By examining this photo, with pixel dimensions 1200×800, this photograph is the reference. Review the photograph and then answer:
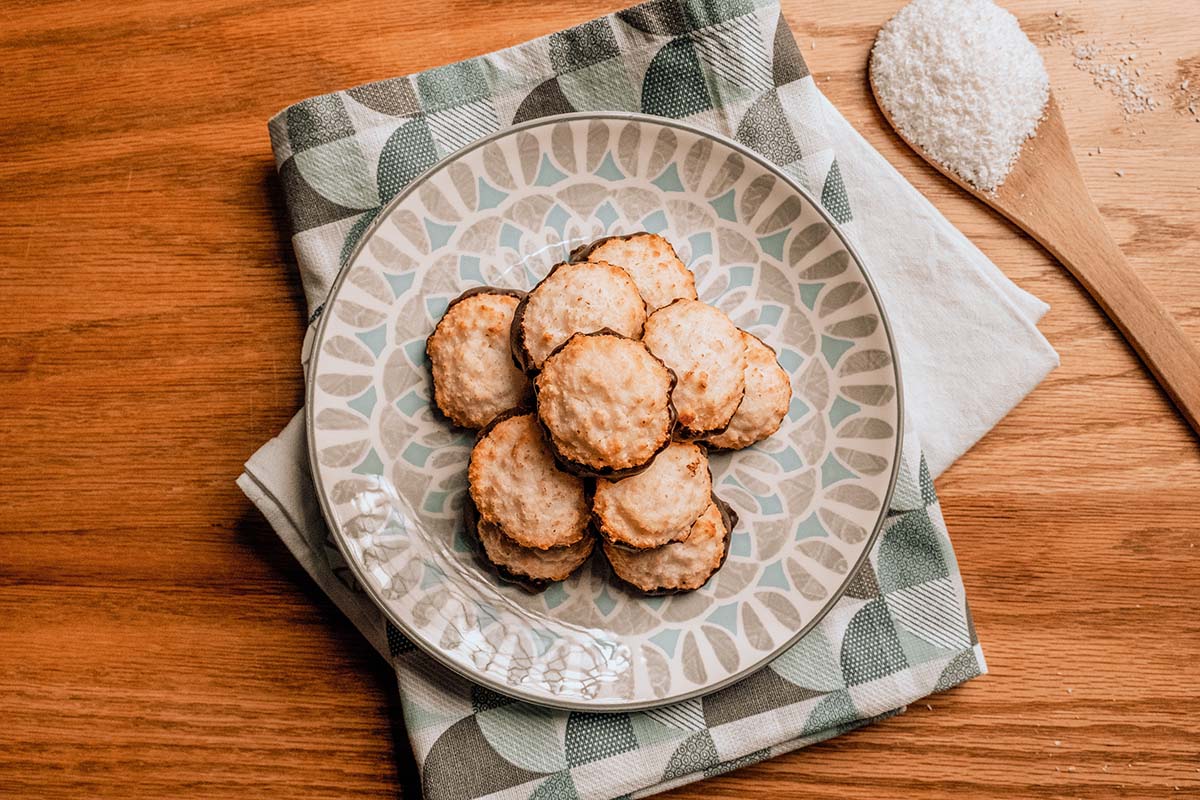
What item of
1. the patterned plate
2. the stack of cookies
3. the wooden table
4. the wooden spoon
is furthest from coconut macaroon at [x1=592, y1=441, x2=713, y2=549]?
the wooden spoon

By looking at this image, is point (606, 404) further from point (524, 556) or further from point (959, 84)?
point (959, 84)

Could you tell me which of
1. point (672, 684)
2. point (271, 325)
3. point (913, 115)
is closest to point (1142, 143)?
point (913, 115)

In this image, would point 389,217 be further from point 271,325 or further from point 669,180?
point 669,180

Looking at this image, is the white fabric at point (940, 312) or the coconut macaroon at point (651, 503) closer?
the coconut macaroon at point (651, 503)

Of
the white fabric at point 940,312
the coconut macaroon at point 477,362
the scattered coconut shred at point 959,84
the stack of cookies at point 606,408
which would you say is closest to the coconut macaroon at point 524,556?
the stack of cookies at point 606,408

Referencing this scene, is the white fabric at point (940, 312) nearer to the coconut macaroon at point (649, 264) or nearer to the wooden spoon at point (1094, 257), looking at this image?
the wooden spoon at point (1094, 257)

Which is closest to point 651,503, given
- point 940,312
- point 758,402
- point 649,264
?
point 758,402
